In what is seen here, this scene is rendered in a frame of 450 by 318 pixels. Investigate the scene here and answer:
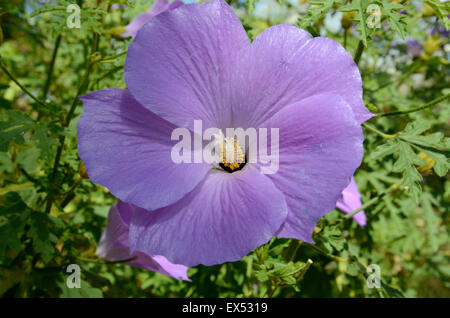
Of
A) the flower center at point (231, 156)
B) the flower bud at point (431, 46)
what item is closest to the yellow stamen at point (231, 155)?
the flower center at point (231, 156)

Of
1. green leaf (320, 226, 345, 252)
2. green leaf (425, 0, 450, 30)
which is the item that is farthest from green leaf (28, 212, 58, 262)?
green leaf (425, 0, 450, 30)

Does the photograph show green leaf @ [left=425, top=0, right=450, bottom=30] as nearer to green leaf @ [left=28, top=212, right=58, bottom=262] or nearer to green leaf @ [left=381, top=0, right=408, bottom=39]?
green leaf @ [left=381, top=0, right=408, bottom=39]

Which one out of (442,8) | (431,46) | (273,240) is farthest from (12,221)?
(431,46)

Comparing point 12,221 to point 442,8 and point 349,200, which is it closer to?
point 349,200

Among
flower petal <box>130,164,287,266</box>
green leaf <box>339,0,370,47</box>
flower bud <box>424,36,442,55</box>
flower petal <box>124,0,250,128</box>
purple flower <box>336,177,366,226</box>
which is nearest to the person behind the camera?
flower petal <box>130,164,287,266</box>
